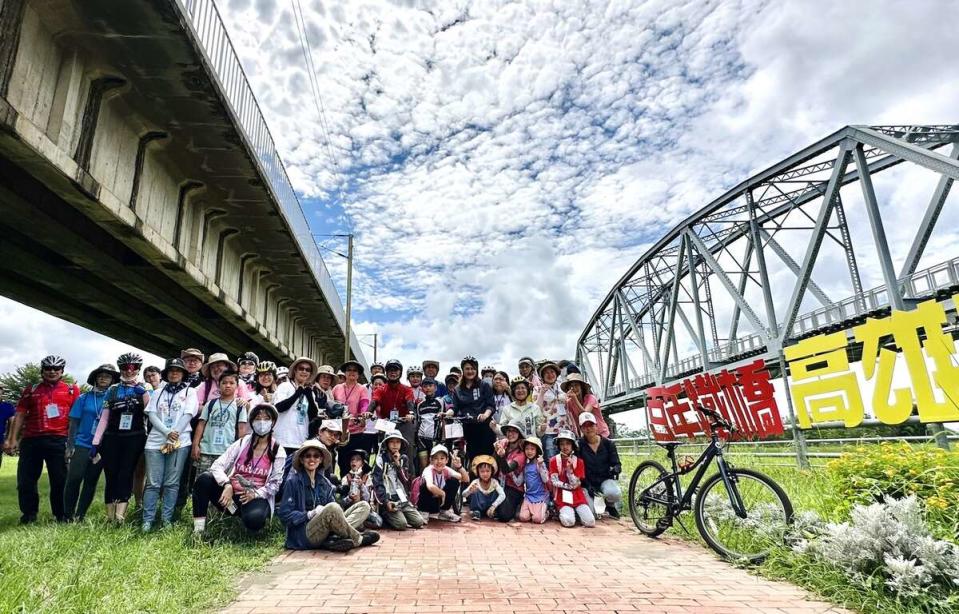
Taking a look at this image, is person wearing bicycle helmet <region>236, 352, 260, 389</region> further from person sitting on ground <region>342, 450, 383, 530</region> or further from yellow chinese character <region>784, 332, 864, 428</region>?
yellow chinese character <region>784, 332, 864, 428</region>

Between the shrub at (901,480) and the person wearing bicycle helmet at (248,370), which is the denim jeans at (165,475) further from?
the shrub at (901,480)

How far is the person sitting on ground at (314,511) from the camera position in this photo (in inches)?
→ 182

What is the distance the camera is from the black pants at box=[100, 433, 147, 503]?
5496 millimetres

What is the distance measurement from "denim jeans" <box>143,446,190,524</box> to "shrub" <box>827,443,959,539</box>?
6203 mm

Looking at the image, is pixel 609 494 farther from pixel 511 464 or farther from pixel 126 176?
pixel 126 176

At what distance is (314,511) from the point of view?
4754 millimetres

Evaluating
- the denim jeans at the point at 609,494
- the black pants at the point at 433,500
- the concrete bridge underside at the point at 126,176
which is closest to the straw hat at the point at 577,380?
the denim jeans at the point at 609,494

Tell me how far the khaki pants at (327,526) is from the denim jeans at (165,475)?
176 cm

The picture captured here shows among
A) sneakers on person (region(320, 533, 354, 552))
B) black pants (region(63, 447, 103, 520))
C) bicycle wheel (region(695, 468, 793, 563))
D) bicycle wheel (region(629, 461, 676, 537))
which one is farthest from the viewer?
black pants (region(63, 447, 103, 520))

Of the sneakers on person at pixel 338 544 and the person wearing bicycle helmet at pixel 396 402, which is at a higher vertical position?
the person wearing bicycle helmet at pixel 396 402

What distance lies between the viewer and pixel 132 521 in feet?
17.6

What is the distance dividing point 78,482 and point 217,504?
2233 millimetres

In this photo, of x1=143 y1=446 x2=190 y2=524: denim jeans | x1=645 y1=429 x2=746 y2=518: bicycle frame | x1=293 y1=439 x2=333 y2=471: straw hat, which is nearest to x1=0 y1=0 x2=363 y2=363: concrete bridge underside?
x1=143 y1=446 x2=190 y2=524: denim jeans

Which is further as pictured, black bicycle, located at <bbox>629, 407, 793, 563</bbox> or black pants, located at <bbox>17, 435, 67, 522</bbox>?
black pants, located at <bbox>17, 435, 67, 522</bbox>
